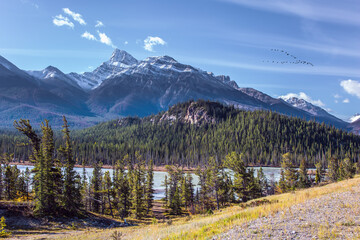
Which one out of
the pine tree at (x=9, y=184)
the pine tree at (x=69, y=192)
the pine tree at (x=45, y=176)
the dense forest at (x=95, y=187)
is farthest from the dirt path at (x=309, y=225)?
the pine tree at (x=9, y=184)

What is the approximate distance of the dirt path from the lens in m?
A: 10.5

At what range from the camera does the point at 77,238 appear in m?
22.3

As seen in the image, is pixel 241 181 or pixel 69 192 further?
pixel 241 181

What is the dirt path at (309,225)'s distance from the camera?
1054cm

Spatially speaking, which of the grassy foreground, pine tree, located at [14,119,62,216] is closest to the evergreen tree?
the grassy foreground

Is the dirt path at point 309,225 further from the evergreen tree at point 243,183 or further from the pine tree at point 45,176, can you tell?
the evergreen tree at point 243,183

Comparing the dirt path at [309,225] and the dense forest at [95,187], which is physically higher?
the dirt path at [309,225]

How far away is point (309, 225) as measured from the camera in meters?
11.9

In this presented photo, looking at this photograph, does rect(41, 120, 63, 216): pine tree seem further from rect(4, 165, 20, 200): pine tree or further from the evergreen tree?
the evergreen tree

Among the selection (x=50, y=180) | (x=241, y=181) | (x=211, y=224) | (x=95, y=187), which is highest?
(x=50, y=180)

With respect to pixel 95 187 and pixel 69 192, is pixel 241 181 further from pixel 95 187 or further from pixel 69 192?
pixel 95 187

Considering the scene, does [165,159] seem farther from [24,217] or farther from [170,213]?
[24,217]

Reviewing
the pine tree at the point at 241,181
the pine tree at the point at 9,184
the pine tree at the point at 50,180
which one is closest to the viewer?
the pine tree at the point at 50,180

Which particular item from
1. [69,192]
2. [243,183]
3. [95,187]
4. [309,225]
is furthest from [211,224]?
[95,187]
